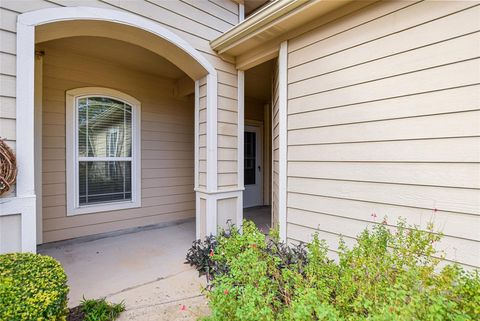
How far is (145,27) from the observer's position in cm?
247

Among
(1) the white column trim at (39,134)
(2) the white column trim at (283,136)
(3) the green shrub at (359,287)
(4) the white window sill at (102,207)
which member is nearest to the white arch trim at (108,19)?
(2) the white column trim at (283,136)

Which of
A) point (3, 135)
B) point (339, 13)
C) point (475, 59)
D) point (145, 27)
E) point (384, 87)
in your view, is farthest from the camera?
point (145, 27)

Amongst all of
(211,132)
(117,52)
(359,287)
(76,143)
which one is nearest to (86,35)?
(117,52)

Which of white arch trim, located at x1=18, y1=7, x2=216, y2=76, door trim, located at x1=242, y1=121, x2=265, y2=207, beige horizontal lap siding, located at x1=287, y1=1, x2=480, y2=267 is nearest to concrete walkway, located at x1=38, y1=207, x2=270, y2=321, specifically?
beige horizontal lap siding, located at x1=287, y1=1, x2=480, y2=267

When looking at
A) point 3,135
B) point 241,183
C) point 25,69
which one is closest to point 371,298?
point 241,183

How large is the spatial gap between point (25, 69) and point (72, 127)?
6.14 feet

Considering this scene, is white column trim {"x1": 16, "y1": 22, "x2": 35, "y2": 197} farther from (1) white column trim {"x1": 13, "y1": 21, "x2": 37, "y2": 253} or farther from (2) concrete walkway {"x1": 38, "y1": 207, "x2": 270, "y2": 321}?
(2) concrete walkway {"x1": 38, "y1": 207, "x2": 270, "y2": 321}

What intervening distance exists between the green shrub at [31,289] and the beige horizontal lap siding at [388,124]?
1963 mm

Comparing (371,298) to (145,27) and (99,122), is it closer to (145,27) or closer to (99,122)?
(145,27)

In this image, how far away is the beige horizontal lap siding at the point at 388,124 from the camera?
1592 mm

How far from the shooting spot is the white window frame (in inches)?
139

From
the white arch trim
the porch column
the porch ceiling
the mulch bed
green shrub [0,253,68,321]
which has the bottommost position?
the mulch bed

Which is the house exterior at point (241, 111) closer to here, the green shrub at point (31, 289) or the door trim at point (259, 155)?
the green shrub at point (31, 289)

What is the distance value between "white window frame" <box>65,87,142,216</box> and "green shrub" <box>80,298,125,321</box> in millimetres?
1885
